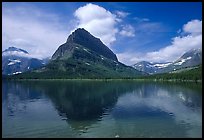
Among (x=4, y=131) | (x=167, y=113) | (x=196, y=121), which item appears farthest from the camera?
(x=167, y=113)

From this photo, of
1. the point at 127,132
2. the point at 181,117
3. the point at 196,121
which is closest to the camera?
the point at 127,132

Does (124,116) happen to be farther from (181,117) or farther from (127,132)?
(127,132)

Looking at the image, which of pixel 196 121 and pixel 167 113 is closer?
pixel 196 121

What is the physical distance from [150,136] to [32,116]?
3563 cm

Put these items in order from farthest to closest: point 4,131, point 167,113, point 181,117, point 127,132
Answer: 1. point 167,113
2. point 181,117
3. point 4,131
4. point 127,132

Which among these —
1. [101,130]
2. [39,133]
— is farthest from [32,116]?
[101,130]

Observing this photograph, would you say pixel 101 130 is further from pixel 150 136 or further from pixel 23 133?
pixel 23 133

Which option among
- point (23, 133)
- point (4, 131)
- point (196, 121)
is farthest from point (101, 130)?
point (196, 121)

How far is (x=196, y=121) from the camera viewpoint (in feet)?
192

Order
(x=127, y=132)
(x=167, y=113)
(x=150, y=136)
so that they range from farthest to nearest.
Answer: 1. (x=167, y=113)
2. (x=127, y=132)
3. (x=150, y=136)

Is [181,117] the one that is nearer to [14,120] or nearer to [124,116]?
[124,116]

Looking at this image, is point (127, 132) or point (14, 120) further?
point (14, 120)

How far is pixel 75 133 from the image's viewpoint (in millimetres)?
48094

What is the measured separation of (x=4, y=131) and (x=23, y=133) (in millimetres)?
5089
